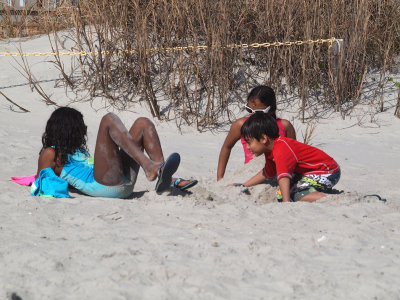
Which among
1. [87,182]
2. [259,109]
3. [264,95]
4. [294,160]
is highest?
[264,95]

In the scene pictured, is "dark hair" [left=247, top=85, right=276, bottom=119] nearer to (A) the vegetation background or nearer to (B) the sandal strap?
(B) the sandal strap

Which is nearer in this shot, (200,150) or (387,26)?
(200,150)

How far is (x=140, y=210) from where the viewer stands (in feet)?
10.1

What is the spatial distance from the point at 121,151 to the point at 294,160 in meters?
1.21

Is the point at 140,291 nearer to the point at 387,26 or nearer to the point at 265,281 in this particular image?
the point at 265,281

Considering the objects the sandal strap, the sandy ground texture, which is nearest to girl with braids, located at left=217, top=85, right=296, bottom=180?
the sandy ground texture

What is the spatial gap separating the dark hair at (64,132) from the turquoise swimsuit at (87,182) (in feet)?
0.24

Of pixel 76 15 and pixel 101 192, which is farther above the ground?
A: pixel 76 15

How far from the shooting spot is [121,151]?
3791 millimetres

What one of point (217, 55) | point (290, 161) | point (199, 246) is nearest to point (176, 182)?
point (290, 161)

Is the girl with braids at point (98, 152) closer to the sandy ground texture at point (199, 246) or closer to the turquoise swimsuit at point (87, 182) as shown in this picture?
the turquoise swimsuit at point (87, 182)

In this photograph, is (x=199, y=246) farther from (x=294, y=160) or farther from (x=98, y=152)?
(x=98, y=152)

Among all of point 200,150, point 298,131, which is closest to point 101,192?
point 200,150

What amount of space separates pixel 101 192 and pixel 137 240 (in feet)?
3.86
